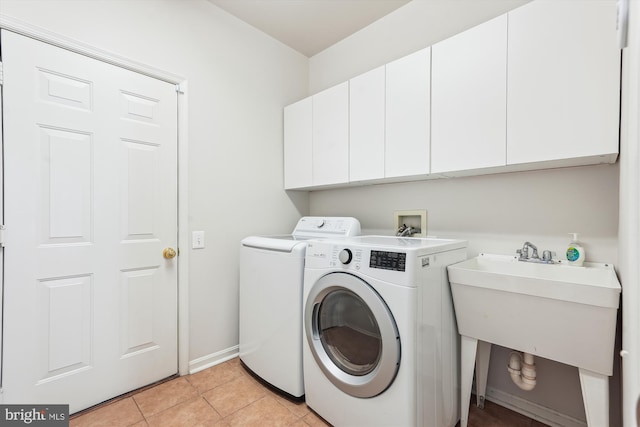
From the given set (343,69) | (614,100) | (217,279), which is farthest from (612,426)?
(343,69)

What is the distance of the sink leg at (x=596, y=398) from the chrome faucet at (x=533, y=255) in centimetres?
53

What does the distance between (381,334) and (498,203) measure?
109 centimetres

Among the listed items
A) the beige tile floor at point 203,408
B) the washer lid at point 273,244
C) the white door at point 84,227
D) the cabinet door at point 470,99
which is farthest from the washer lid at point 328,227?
the beige tile floor at point 203,408

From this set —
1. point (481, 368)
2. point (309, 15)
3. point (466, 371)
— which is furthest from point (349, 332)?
point (309, 15)

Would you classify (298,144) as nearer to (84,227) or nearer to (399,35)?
(399,35)

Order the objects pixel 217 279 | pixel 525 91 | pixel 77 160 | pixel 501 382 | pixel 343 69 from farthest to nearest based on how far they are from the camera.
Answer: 1. pixel 343 69
2. pixel 217 279
3. pixel 501 382
4. pixel 77 160
5. pixel 525 91

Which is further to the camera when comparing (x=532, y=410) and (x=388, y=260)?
(x=532, y=410)

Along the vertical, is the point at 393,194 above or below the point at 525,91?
below

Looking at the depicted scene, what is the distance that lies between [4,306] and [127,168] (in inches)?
Result: 35.3

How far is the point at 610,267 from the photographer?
1.38 meters

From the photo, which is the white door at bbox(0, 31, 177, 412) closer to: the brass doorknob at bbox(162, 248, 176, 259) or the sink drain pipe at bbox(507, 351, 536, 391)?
the brass doorknob at bbox(162, 248, 176, 259)

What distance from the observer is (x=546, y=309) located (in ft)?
3.97

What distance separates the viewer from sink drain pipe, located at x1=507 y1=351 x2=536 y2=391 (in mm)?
1486

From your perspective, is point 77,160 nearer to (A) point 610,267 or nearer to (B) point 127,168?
(B) point 127,168
